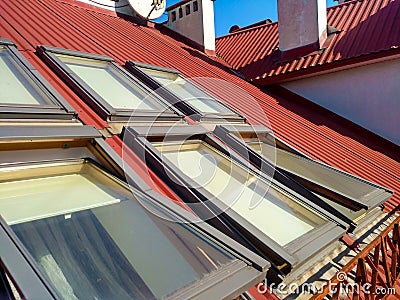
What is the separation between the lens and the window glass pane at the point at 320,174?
362 cm

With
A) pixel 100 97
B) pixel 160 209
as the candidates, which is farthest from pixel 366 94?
pixel 160 209

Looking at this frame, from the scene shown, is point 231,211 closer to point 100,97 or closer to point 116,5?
point 100,97

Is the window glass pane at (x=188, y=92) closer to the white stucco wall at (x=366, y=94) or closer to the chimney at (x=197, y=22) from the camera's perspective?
the white stucco wall at (x=366, y=94)

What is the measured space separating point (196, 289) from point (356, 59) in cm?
726

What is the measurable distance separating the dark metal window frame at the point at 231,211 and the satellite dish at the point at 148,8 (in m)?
5.77

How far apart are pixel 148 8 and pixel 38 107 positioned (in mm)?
6851

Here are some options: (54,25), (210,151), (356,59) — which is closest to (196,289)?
(210,151)

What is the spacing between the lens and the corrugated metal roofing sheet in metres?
4.77

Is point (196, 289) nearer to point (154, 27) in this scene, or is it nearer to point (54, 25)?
point (54, 25)

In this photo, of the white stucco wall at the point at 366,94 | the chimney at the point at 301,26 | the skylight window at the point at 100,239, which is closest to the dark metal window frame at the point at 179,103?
the skylight window at the point at 100,239

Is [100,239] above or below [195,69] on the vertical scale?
below

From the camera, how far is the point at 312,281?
9.06 feet

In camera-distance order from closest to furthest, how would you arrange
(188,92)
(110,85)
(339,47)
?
(110,85) < (188,92) < (339,47)

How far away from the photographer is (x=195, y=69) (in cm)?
684
